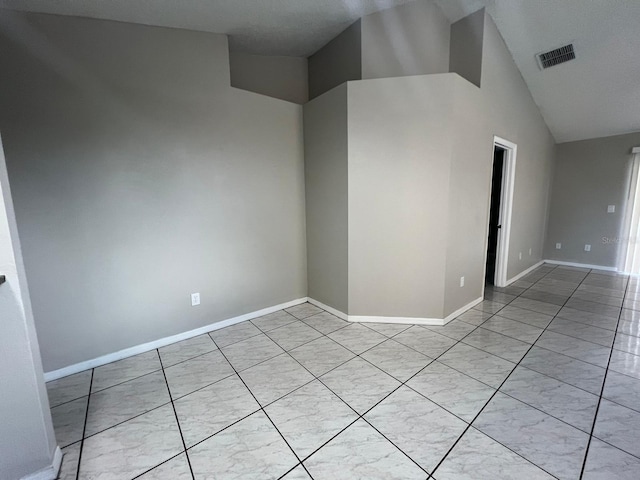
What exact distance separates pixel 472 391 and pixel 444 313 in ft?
3.32

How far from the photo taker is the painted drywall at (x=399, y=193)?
2.50m


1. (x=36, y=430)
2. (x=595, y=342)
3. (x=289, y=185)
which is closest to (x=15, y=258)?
(x=36, y=430)

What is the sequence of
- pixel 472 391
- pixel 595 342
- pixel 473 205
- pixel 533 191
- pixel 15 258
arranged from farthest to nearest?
pixel 533 191
pixel 473 205
pixel 595 342
pixel 472 391
pixel 15 258

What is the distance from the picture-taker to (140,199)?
223 centimetres

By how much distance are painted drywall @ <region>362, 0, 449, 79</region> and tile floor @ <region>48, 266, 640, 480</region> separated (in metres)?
2.79

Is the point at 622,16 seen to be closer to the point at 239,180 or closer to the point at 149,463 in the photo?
the point at 239,180

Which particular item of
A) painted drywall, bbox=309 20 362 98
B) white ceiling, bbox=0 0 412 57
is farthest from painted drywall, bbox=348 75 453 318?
white ceiling, bbox=0 0 412 57

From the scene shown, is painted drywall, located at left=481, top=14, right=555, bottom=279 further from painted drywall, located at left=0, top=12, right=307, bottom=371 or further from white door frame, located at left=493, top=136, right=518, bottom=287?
painted drywall, located at left=0, top=12, right=307, bottom=371

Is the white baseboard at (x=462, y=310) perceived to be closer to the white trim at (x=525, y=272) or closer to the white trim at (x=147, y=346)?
the white trim at (x=525, y=272)

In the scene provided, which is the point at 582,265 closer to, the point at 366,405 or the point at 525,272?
the point at 525,272

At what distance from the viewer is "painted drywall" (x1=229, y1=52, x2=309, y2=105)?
3082 millimetres

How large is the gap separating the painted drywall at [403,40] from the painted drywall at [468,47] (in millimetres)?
185

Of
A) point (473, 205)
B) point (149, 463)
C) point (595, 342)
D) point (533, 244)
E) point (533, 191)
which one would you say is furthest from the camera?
point (533, 244)

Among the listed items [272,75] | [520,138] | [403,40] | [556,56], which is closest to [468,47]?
[403,40]
